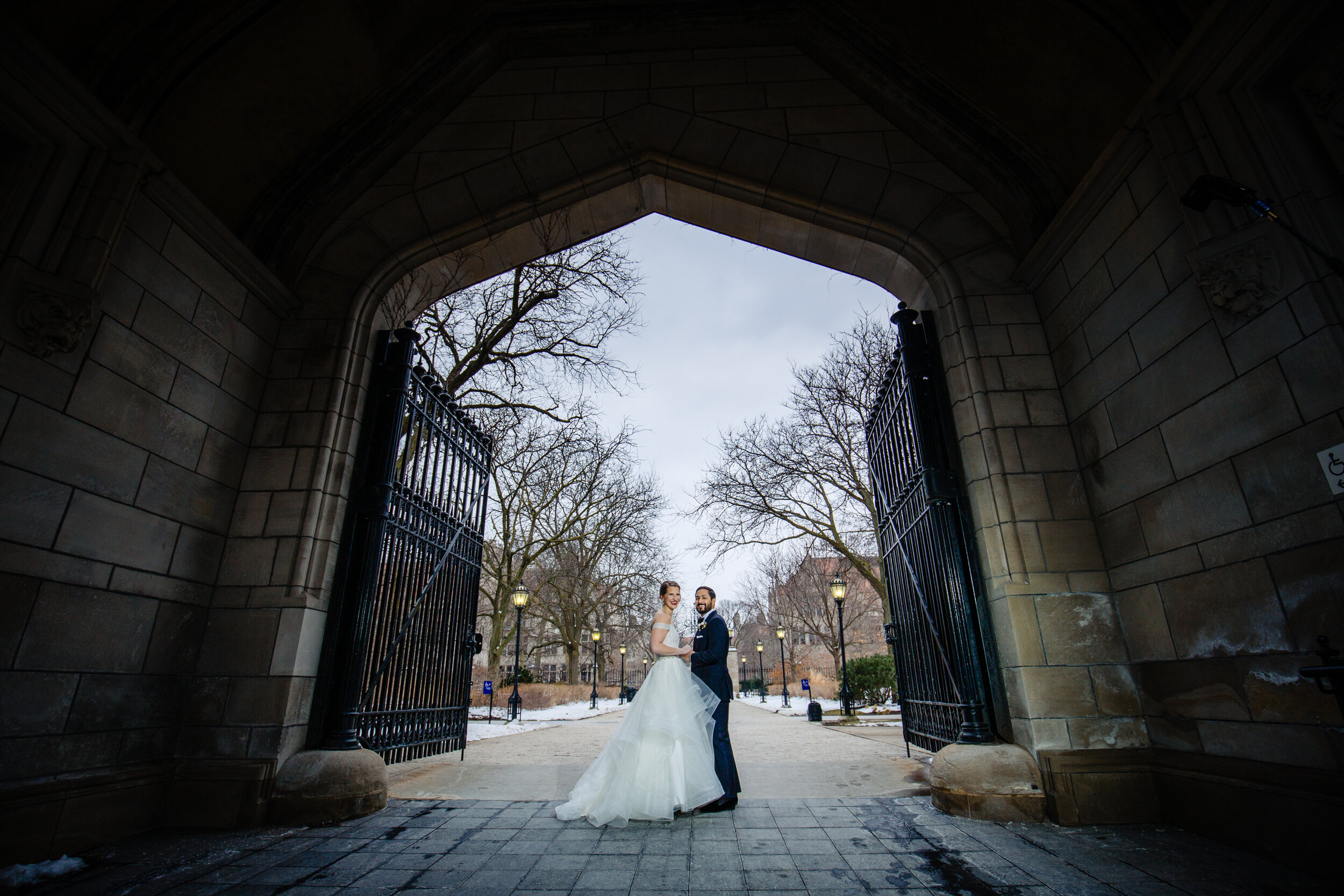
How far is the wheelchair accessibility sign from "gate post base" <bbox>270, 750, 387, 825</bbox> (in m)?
6.23

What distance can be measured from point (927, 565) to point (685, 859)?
3631mm

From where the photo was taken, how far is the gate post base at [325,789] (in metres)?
4.17

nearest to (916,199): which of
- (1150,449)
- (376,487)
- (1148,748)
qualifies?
(1150,449)

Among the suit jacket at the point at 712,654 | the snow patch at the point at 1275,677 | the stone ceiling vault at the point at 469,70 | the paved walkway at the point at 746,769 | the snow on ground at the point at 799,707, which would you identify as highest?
the stone ceiling vault at the point at 469,70

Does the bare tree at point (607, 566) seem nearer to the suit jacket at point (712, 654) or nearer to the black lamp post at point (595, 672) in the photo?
the black lamp post at point (595, 672)

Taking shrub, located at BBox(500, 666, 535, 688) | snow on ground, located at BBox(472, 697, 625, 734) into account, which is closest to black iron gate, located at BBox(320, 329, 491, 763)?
snow on ground, located at BBox(472, 697, 625, 734)

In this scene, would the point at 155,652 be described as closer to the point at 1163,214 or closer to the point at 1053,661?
the point at 1053,661

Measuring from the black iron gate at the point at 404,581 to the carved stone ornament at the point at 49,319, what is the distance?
7.13 feet

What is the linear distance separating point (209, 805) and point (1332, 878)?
6.65 m

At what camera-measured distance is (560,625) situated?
27266 mm

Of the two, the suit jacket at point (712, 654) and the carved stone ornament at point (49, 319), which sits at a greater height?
the carved stone ornament at point (49, 319)

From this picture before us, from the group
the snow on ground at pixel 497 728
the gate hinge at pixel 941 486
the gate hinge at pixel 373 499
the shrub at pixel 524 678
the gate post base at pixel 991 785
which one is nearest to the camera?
the gate post base at pixel 991 785

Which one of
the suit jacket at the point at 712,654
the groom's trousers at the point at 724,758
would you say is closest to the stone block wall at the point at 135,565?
the suit jacket at the point at 712,654

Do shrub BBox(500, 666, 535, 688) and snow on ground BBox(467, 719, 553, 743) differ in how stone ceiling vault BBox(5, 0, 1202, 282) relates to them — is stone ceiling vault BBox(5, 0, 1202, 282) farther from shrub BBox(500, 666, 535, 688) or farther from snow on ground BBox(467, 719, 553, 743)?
shrub BBox(500, 666, 535, 688)
